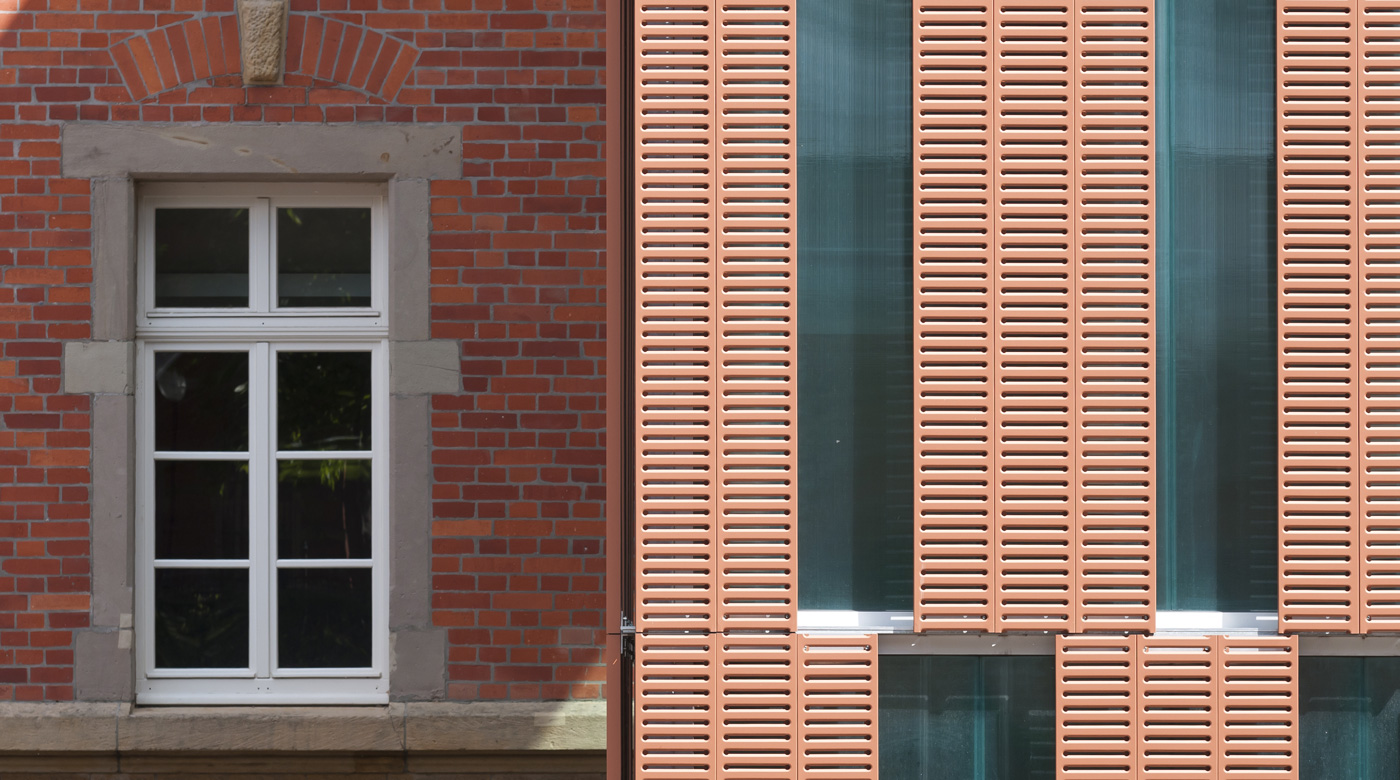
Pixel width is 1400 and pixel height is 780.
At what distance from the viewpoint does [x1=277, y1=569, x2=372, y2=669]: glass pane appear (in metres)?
4.31

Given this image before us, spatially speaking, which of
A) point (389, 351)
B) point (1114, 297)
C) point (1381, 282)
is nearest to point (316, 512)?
point (389, 351)

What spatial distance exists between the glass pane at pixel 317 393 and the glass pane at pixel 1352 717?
353 centimetres

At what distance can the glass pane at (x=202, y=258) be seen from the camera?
4293 mm

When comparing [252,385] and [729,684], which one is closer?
[729,684]

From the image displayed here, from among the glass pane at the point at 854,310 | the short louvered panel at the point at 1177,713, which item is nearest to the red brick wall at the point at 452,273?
the glass pane at the point at 854,310

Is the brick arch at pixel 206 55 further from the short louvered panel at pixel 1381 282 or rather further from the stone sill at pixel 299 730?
the short louvered panel at pixel 1381 282

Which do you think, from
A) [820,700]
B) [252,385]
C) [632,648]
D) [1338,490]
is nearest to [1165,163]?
[1338,490]

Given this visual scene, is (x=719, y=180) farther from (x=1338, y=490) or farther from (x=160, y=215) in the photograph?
(x=160, y=215)

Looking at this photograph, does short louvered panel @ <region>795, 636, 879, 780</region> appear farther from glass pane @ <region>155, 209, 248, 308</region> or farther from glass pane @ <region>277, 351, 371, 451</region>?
glass pane @ <region>155, 209, 248, 308</region>

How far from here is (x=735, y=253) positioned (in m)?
2.82

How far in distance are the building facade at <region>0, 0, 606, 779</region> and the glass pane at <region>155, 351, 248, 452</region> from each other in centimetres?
12

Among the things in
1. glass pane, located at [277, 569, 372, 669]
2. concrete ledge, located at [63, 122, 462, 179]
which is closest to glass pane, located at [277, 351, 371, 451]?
glass pane, located at [277, 569, 372, 669]

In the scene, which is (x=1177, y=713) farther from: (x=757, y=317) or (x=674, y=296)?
(x=674, y=296)

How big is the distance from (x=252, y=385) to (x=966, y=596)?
3.02 metres
